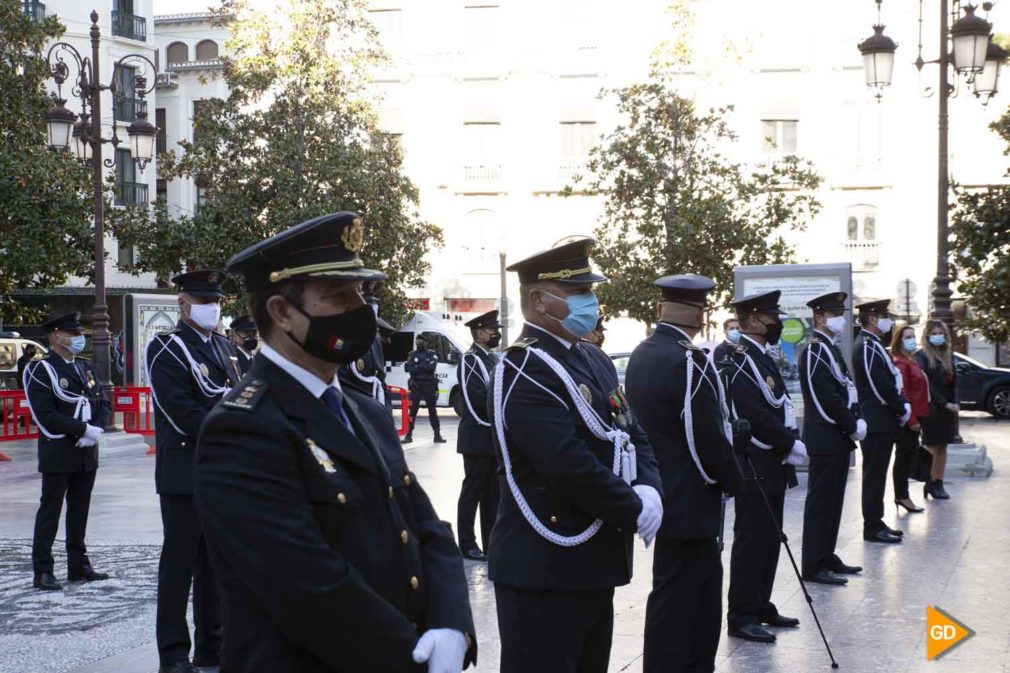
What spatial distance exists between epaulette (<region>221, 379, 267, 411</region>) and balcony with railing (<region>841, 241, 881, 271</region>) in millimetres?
38301

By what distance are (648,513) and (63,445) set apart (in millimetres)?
6077

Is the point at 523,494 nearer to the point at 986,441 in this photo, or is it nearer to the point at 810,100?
the point at 986,441

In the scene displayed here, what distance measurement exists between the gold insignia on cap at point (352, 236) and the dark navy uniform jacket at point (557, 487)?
1520 mm

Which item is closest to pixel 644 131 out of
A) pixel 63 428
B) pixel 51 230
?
pixel 51 230

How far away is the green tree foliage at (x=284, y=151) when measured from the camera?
92.8 feet

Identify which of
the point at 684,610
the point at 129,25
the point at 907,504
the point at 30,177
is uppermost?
the point at 129,25

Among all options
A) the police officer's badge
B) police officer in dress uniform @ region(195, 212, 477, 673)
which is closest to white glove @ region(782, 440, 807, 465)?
police officer in dress uniform @ region(195, 212, 477, 673)

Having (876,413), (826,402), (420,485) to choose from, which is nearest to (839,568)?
(826,402)

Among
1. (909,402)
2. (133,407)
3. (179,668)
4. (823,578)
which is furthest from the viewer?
(133,407)

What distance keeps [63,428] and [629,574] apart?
5908 millimetres

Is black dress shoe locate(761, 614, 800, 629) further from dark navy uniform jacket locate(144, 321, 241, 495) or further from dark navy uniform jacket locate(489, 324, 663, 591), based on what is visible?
dark navy uniform jacket locate(144, 321, 241, 495)

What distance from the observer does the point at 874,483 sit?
35.3 feet

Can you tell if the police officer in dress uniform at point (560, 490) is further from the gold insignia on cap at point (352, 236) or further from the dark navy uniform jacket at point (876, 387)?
→ the dark navy uniform jacket at point (876, 387)

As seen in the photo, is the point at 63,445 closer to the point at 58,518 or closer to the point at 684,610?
the point at 58,518
